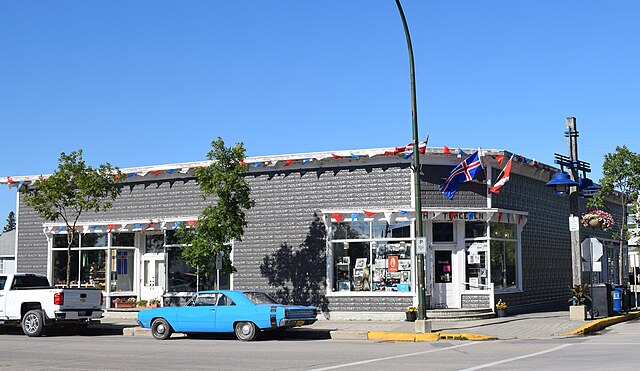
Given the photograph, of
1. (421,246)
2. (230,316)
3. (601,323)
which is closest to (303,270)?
(230,316)

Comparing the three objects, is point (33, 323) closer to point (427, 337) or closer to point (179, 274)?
point (179, 274)

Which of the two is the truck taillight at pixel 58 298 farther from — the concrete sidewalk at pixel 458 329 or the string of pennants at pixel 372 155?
the string of pennants at pixel 372 155

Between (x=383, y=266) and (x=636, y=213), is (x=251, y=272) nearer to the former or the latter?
(x=383, y=266)

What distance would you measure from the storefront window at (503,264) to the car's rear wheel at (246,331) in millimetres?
9315

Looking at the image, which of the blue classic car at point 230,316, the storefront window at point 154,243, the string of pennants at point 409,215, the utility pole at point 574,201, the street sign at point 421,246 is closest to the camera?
the blue classic car at point 230,316

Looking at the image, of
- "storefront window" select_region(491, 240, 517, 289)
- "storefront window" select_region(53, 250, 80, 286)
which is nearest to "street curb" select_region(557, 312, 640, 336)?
"storefront window" select_region(491, 240, 517, 289)

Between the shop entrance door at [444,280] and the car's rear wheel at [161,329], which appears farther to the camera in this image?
the shop entrance door at [444,280]

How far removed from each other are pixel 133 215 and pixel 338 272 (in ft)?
28.1

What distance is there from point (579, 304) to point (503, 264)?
3309mm

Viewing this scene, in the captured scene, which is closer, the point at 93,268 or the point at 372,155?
the point at 372,155

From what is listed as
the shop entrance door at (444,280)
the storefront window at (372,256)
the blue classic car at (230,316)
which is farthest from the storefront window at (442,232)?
the blue classic car at (230,316)

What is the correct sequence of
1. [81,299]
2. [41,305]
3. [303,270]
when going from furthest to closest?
[303,270] → [81,299] → [41,305]

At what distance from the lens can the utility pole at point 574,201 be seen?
24391 mm

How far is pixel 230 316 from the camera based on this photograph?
20141mm
